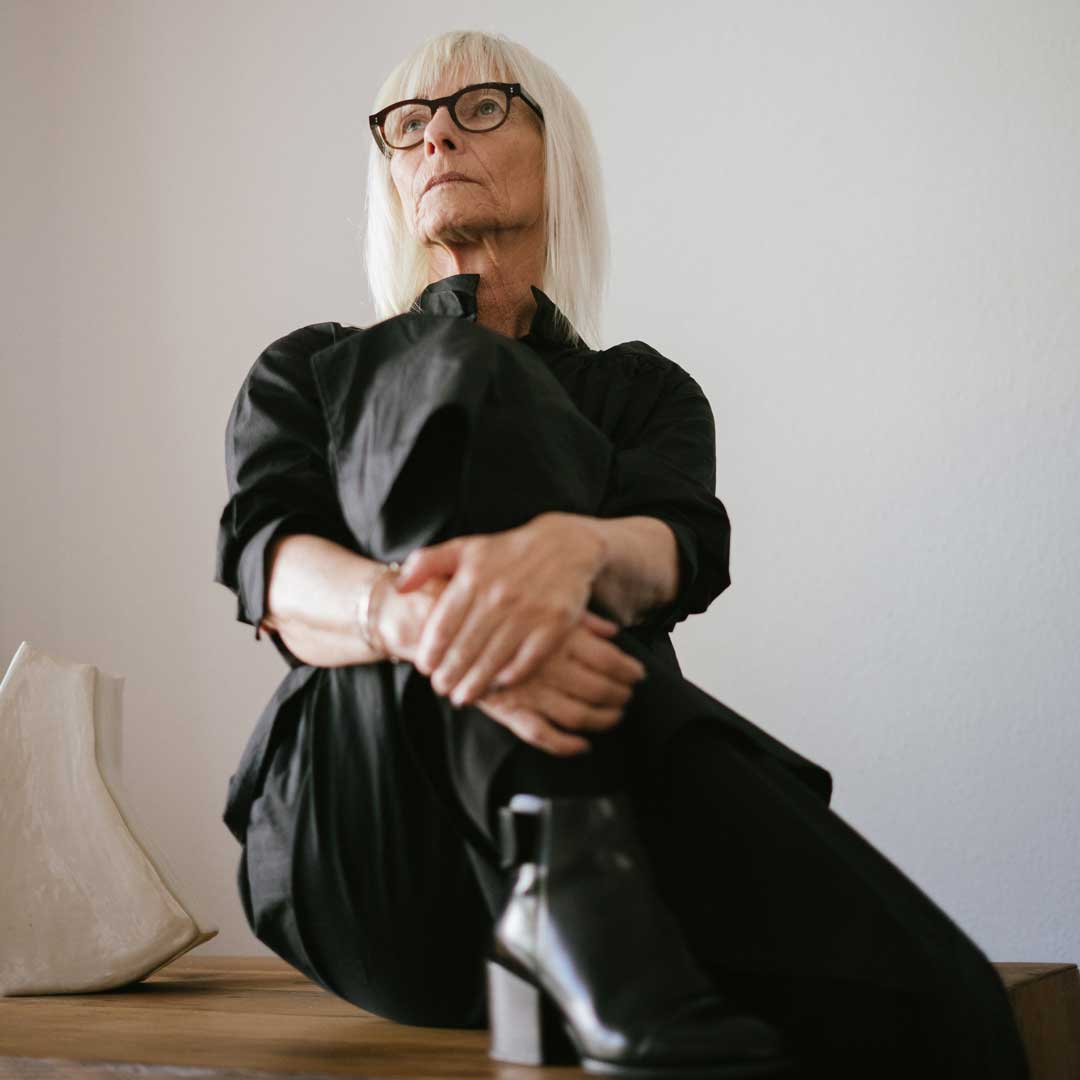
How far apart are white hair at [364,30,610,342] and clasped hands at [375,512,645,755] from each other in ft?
1.96

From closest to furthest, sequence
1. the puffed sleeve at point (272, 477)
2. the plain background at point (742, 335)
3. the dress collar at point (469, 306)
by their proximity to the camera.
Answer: the puffed sleeve at point (272, 477)
the dress collar at point (469, 306)
the plain background at point (742, 335)

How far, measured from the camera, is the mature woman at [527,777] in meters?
0.70

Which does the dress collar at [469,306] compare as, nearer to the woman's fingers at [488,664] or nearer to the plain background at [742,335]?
the woman's fingers at [488,664]

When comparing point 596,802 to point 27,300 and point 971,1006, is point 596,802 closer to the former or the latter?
point 971,1006

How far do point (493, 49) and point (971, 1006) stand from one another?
1.01 meters

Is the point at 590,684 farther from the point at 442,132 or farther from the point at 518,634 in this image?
the point at 442,132

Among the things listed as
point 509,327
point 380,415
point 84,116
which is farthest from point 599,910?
point 84,116

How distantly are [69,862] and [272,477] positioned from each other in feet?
1.81

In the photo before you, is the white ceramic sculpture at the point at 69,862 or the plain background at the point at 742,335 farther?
the plain background at the point at 742,335

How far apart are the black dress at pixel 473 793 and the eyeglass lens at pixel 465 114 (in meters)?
0.42

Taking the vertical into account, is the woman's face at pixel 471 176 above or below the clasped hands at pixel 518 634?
above

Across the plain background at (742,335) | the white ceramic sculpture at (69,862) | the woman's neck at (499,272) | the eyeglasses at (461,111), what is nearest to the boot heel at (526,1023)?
the white ceramic sculpture at (69,862)

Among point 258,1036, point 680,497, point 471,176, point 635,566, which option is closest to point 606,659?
point 635,566

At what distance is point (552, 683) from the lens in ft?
2.43
